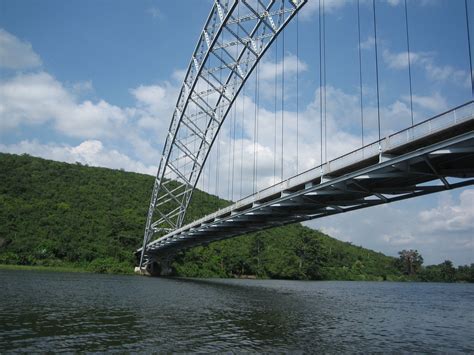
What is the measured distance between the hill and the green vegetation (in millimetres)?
157

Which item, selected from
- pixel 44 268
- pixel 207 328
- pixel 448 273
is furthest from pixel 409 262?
pixel 207 328

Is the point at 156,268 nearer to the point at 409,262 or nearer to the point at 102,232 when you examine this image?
the point at 102,232

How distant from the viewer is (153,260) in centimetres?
7975

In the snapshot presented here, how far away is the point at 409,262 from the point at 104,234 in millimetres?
105676

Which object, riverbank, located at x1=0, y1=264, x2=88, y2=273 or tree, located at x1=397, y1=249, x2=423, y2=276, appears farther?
tree, located at x1=397, y1=249, x2=423, y2=276

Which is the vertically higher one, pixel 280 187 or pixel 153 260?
pixel 280 187

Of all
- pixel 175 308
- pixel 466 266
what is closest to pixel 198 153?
pixel 175 308

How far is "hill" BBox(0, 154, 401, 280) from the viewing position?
7612 centimetres

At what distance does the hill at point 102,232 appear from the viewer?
76.1 meters

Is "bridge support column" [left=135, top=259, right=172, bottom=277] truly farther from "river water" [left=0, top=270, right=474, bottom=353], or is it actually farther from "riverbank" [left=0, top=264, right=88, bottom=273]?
"river water" [left=0, top=270, right=474, bottom=353]

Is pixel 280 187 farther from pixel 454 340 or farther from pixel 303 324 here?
pixel 454 340

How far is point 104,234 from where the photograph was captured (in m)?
85.7

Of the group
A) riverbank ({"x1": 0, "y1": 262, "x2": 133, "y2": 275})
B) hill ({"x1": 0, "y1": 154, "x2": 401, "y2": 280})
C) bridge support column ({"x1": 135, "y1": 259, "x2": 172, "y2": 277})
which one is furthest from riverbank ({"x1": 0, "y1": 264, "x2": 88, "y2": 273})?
bridge support column ({"x1": 135, "y1": 259, "x2": 172, "y2": 277})

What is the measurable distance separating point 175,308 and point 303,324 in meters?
8.11
